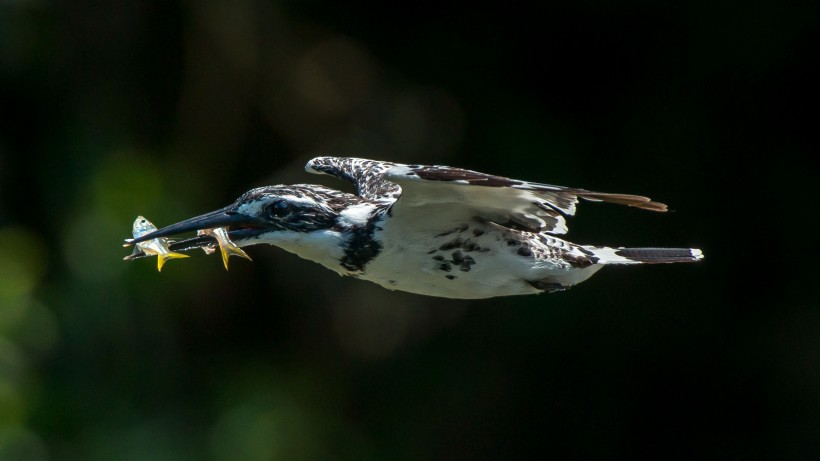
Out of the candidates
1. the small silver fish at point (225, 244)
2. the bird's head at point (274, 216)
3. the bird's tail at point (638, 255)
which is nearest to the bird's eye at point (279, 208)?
the bird's head at point (274, 216)

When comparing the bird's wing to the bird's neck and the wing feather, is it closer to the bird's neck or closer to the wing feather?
the wing feather

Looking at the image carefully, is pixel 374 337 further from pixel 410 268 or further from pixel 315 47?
pixel 410 268

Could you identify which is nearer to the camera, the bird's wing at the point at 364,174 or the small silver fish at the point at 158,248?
the small silver fish at the point at 158,248

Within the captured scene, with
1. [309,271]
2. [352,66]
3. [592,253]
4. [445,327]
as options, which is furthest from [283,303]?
[592,253]

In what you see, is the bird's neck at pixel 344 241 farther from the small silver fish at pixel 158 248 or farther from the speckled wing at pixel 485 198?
the small silver fish at pixel 158 248

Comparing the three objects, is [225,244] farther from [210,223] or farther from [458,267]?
[458,267]

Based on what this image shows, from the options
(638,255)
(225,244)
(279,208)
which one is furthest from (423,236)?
(638,255)
